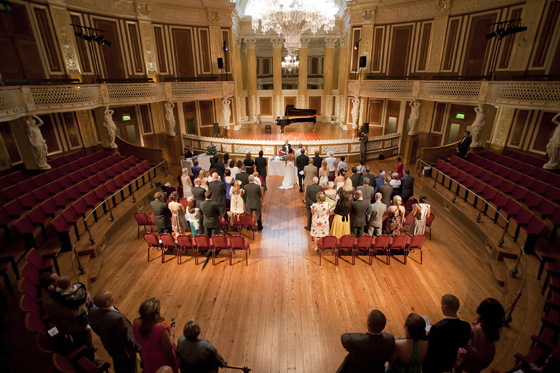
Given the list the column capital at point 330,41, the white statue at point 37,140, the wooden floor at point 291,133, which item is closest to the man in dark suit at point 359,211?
the white statue at point 37,140

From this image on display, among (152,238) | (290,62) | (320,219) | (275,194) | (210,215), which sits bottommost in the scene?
(275,194)

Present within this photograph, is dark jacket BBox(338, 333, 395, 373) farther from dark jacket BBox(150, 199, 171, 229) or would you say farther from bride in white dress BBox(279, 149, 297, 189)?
bride in white dress BBox(279, 149, 297, 189)

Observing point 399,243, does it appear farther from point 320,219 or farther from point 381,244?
point 320,219

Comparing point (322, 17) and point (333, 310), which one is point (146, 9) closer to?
point (322, 17)

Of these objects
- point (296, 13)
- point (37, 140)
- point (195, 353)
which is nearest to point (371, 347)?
point (195, 353)

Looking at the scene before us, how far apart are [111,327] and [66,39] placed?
12.7 metres

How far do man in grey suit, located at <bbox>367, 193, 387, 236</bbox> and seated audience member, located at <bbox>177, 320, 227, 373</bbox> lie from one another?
424 cm

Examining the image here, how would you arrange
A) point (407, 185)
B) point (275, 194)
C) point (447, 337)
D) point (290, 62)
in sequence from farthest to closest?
point (290, 62), point (275, 194), point (407, 185), point (447, 337)

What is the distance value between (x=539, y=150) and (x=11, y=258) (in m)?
15.0

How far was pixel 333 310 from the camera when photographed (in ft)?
15.5

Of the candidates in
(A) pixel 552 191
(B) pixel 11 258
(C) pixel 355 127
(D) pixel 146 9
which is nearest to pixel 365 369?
(B) pixel 11 258

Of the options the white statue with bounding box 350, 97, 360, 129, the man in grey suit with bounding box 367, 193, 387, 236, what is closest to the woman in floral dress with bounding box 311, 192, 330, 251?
the man in grey suit with bounding box 367, 193, 387, 236

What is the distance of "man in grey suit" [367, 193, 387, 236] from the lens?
5.75 meters

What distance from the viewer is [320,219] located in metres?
5.79
